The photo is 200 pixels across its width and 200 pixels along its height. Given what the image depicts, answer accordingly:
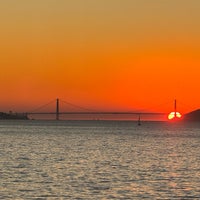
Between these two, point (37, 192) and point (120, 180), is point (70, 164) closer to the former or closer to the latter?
point (120, 180)

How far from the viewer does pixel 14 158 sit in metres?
59.9

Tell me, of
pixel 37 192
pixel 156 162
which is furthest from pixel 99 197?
pixel 156 162

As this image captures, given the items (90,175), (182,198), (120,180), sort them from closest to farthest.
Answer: (182,198), (120,180), (90,175)

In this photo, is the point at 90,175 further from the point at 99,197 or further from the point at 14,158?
the point at 14,158

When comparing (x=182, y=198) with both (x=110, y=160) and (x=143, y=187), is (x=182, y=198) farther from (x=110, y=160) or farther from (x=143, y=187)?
(x=110, y=160)

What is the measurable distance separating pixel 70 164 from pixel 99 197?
68.8ft

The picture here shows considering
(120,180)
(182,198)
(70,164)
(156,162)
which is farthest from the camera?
(156,162)

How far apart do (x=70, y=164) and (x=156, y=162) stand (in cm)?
881

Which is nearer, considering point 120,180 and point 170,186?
point 170,186

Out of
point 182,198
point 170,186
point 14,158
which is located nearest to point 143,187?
point 170,186

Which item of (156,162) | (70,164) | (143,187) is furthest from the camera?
(156,162)

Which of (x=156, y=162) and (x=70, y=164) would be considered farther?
(x=156, y=162)

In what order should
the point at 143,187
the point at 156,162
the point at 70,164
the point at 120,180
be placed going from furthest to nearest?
the point at 156,162 → the point at 70,164 → the point at 120,180 → the point at 143,187

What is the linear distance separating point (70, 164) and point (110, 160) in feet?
22.8
